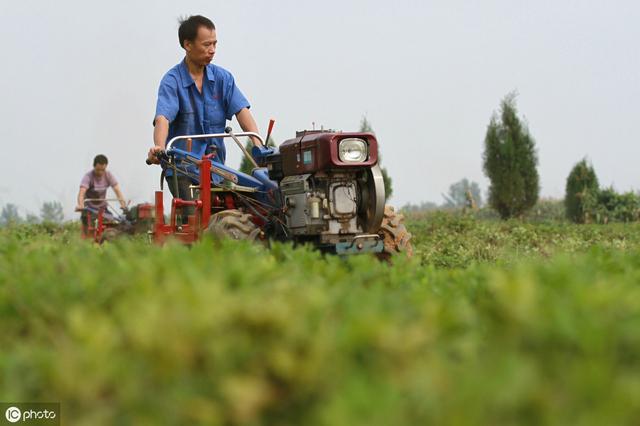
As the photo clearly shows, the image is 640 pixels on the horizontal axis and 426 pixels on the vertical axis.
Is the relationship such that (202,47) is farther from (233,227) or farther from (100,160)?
(100,160)

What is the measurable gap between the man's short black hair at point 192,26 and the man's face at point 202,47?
1.3 inches

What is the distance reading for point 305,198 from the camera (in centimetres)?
610

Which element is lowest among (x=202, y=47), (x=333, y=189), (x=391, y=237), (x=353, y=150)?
(x=391, y=237)

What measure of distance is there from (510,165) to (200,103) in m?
18.5

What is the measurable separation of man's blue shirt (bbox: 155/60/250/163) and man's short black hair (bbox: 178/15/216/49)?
269 mm

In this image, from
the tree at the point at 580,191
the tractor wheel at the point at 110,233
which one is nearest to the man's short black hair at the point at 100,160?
the tractor wheel at the point at 110,233

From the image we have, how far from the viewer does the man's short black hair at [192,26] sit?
7.44 meters

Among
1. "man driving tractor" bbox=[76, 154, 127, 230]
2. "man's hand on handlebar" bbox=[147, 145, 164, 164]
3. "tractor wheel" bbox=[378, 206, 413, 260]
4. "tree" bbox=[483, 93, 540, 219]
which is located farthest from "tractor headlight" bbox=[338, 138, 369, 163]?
"tree" bbox=[483, 93, 540, 219]

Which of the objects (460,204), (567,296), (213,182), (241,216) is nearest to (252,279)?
(567,296)

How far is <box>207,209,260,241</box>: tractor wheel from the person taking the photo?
6.09m

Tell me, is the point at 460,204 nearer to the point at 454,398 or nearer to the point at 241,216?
the point at 241,216

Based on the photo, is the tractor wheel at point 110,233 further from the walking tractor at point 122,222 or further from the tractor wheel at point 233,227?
the tractor wheel at point 233,227

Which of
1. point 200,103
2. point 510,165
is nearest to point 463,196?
point 510,165

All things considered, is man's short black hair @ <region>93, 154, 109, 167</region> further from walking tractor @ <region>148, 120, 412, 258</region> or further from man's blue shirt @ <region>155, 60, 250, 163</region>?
walking tractor @ <region>148, 120, 412, 258</region>
